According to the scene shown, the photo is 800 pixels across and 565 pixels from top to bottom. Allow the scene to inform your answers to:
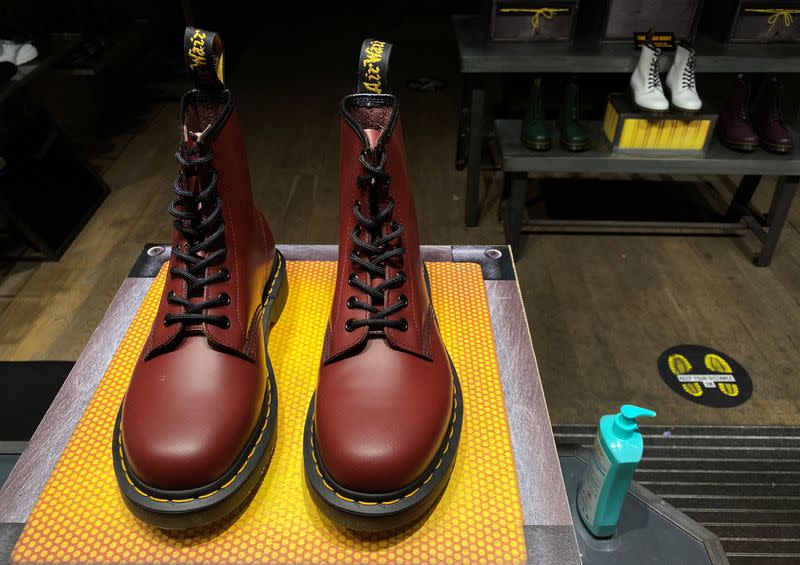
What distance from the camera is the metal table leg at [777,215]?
5.58 feet

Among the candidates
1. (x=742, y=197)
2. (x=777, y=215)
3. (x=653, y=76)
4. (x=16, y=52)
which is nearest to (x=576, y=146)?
(x=653, y=76)

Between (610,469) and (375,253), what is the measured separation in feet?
1.52

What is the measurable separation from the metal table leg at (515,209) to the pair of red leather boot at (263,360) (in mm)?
972

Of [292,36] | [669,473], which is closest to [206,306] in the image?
[669,473]

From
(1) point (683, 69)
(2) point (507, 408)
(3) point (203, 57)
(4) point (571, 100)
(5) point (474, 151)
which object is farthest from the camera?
(5) point (474, 151)

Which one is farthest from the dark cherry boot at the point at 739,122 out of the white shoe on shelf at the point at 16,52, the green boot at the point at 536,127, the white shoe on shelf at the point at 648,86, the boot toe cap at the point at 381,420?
the white shoe on shelf at the point at 16,52

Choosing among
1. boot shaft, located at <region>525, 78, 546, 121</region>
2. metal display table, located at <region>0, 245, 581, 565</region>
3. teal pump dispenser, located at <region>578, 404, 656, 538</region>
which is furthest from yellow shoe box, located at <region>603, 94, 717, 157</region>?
teal pump dispenser, located at <region>578, 404, 656, 538</region>

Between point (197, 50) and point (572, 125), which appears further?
point (572, 125)

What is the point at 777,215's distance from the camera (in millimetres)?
1754

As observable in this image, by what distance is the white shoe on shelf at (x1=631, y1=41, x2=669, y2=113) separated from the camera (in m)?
1.57

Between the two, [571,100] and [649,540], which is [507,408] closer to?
[649,540]

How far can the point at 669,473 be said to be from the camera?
123 cm

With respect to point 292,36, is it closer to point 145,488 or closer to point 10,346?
point 10,346

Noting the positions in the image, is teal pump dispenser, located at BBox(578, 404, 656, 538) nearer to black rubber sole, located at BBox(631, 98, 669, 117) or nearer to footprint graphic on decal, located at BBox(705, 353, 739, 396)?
footprint graphic on decal, located at BBox(705, 353, 739, 396)
